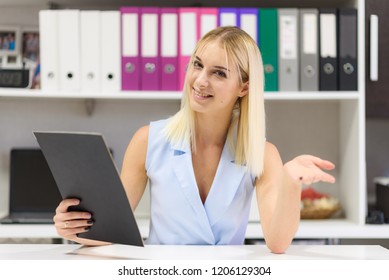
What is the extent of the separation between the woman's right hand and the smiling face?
1.44 feet

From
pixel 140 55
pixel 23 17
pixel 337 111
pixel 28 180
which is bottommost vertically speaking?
pixel 28 180

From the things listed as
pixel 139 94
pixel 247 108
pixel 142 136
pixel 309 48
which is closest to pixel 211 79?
pixel 247 108

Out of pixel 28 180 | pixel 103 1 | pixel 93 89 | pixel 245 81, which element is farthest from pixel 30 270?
pixel 103 1

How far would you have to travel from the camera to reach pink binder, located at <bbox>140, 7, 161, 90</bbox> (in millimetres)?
2275

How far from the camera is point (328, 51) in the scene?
2.30 meters

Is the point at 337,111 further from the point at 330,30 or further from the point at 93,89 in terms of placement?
the point at 93,89

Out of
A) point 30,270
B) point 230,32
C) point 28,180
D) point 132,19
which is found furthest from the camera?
point 28,180

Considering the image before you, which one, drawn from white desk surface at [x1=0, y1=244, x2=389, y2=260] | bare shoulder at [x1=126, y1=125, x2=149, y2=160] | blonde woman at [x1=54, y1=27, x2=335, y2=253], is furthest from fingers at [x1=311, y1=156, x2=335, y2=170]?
bare shoulder at [x1=126, y1=125, x2=149, y2=160]

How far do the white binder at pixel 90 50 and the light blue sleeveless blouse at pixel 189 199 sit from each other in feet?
2.40

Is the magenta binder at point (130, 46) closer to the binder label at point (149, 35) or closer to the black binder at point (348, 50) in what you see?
the binder label at point (149, 35)

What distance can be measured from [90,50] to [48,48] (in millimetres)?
159

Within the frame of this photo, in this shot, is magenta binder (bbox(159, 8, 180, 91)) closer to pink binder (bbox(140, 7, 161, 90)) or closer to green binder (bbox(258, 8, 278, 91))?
pink binder (bbox(140, 7, 161, 90))

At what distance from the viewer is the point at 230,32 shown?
157 cm

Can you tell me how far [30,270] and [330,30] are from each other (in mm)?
1627
